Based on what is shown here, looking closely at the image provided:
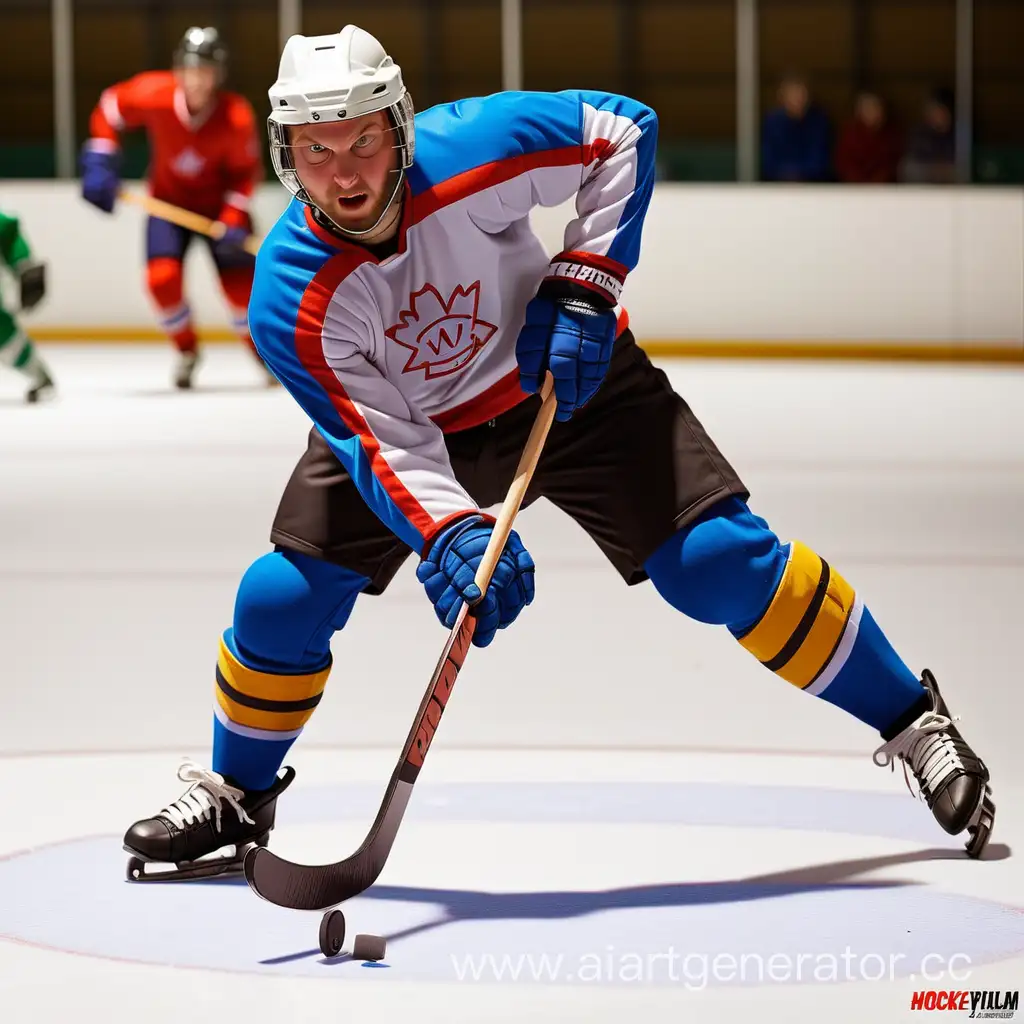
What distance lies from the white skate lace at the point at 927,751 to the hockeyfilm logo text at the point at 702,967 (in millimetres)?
404

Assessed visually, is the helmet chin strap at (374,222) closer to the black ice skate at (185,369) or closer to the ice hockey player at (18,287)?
the ice hockey player at (18,287)

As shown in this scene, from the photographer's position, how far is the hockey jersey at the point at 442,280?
2229 millimetres

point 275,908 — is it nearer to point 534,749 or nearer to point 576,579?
point 534,749

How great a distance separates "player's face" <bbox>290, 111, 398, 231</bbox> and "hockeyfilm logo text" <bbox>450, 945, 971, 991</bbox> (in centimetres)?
77

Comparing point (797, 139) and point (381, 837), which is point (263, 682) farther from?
point (797, 139)

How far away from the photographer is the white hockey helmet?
7.14 ft

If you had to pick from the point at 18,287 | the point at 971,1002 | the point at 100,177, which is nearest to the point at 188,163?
the point at 100,177

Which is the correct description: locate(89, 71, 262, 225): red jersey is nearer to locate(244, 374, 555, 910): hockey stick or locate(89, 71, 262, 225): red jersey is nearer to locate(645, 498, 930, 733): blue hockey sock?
locate(645, 498, 930, 733): blue hockey sock

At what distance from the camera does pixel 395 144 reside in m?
2.22

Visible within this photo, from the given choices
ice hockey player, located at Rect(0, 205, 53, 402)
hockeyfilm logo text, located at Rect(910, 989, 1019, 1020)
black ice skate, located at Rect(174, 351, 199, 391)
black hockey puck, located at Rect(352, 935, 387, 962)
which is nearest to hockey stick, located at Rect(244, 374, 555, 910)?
black hockey puck, located at Rect(352, 935, 387, 962)

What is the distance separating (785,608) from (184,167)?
642 centimetres

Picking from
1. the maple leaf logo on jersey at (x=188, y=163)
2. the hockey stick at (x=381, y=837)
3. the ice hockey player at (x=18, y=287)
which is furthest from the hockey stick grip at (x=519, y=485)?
the maple leaf logo on jersey at (x=188, y=163)

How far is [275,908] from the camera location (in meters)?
2.24

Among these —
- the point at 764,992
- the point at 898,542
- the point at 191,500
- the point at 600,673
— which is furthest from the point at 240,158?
the point at 764,992
